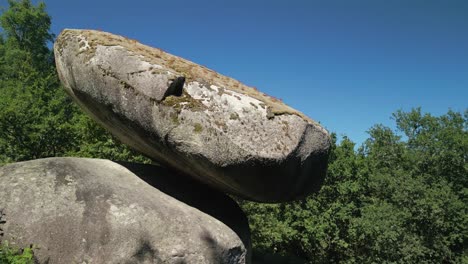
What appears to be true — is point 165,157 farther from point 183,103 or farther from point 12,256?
point 12,256

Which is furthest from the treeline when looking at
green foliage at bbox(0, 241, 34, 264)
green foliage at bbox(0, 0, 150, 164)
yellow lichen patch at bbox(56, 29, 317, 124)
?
green foliage at bbox(0, 241, 34, 264)

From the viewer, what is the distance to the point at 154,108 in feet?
22.2

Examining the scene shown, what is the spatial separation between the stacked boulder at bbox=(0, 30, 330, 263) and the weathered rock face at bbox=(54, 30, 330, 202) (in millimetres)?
18

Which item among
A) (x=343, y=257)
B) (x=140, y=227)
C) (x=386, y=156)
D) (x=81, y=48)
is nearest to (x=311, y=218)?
(x=343, y=257)

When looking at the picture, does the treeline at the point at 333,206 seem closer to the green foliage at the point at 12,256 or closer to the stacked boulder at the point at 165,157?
the stacked boulder at the point at 165,157

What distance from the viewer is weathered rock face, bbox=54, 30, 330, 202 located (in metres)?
6.55

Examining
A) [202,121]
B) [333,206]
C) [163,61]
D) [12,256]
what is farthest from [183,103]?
[333,206]

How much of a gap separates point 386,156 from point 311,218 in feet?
53.9

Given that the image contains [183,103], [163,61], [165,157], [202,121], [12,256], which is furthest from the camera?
[165,157]

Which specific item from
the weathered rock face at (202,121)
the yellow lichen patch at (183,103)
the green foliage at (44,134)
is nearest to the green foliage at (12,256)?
the weathered rock face at (202,121)

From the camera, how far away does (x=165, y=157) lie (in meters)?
7.80

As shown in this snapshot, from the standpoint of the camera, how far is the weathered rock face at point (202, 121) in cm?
655

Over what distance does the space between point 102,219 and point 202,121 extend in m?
2.55

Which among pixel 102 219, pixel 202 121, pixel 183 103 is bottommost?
pixel 102 219
